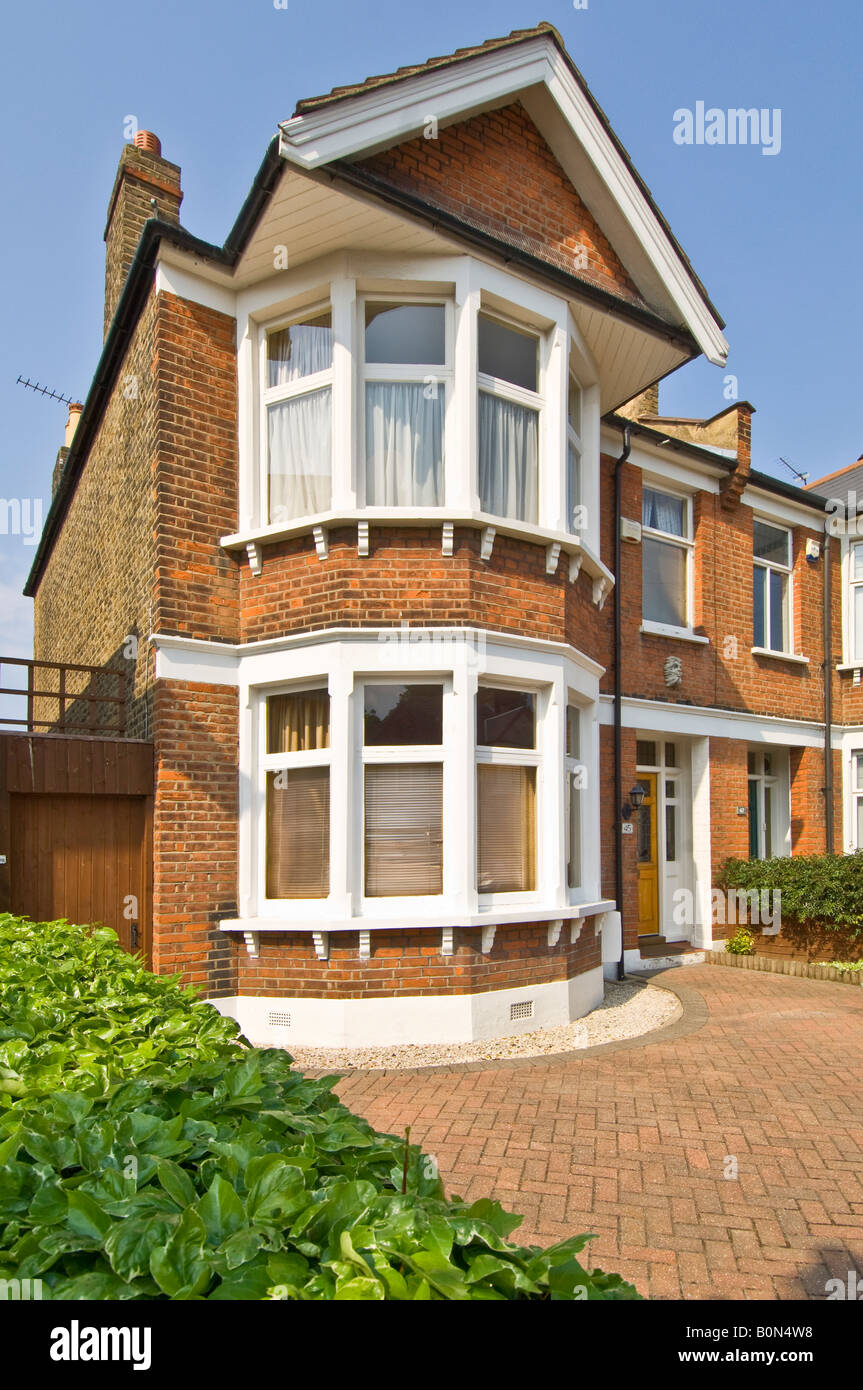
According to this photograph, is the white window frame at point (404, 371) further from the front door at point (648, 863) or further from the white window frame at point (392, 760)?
the front door at point (648, 863)

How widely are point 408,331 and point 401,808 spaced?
4.10m

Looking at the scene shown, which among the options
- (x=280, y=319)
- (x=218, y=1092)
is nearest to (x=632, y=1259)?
(x=218, y=1092)

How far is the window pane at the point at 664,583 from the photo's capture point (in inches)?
455

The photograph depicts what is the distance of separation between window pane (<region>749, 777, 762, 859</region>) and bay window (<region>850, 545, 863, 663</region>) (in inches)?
111

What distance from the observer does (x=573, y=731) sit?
356 inches

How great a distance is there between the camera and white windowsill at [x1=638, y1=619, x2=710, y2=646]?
11.2 meters

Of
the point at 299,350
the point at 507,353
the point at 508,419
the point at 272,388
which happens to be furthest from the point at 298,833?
the point at 507,353

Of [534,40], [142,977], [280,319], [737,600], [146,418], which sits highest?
[534,40]

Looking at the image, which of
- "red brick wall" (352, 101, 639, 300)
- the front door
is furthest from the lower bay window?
"red brick wall" (352, 101, 639, 300)

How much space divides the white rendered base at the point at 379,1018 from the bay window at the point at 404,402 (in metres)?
4.13

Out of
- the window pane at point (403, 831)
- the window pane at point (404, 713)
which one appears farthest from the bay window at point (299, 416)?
the window pane at point (403, 831)

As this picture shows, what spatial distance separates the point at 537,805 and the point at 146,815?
11.1 feet
